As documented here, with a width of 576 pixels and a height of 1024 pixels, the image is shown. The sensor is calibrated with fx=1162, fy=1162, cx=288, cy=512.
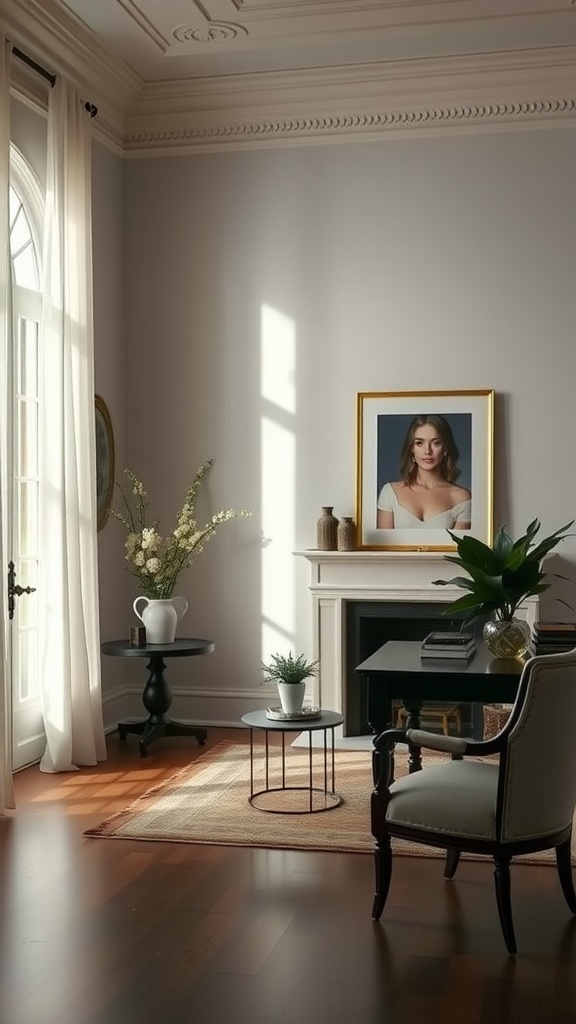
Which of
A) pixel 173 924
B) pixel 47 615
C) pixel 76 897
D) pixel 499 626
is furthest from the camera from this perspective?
pixel 47 615

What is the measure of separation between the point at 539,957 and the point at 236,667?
4.26 m

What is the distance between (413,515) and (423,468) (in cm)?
31

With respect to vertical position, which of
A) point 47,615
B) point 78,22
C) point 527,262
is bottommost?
point 47,615

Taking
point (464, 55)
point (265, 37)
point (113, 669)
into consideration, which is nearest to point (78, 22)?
point (265, 37)

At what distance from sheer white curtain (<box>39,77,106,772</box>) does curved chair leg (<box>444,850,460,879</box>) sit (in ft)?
8.76

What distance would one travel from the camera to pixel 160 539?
7277mm

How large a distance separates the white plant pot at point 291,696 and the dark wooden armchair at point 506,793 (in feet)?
4.43

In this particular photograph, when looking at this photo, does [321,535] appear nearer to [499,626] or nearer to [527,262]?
[527,262]

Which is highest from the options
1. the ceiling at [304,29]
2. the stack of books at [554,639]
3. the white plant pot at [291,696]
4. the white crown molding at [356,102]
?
the ceiling at [304,29]

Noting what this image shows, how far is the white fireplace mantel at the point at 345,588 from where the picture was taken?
7.35 metres

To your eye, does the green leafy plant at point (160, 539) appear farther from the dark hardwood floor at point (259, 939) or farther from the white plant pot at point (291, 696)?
the dark hardwood floor at point (259, 939)

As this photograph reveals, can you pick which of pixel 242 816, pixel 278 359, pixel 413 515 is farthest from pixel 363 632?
pixel 242 816

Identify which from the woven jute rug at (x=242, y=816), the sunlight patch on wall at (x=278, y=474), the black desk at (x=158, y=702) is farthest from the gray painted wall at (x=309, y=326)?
the woven jute rug at (x=242, y=816)

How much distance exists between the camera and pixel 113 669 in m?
7.83
